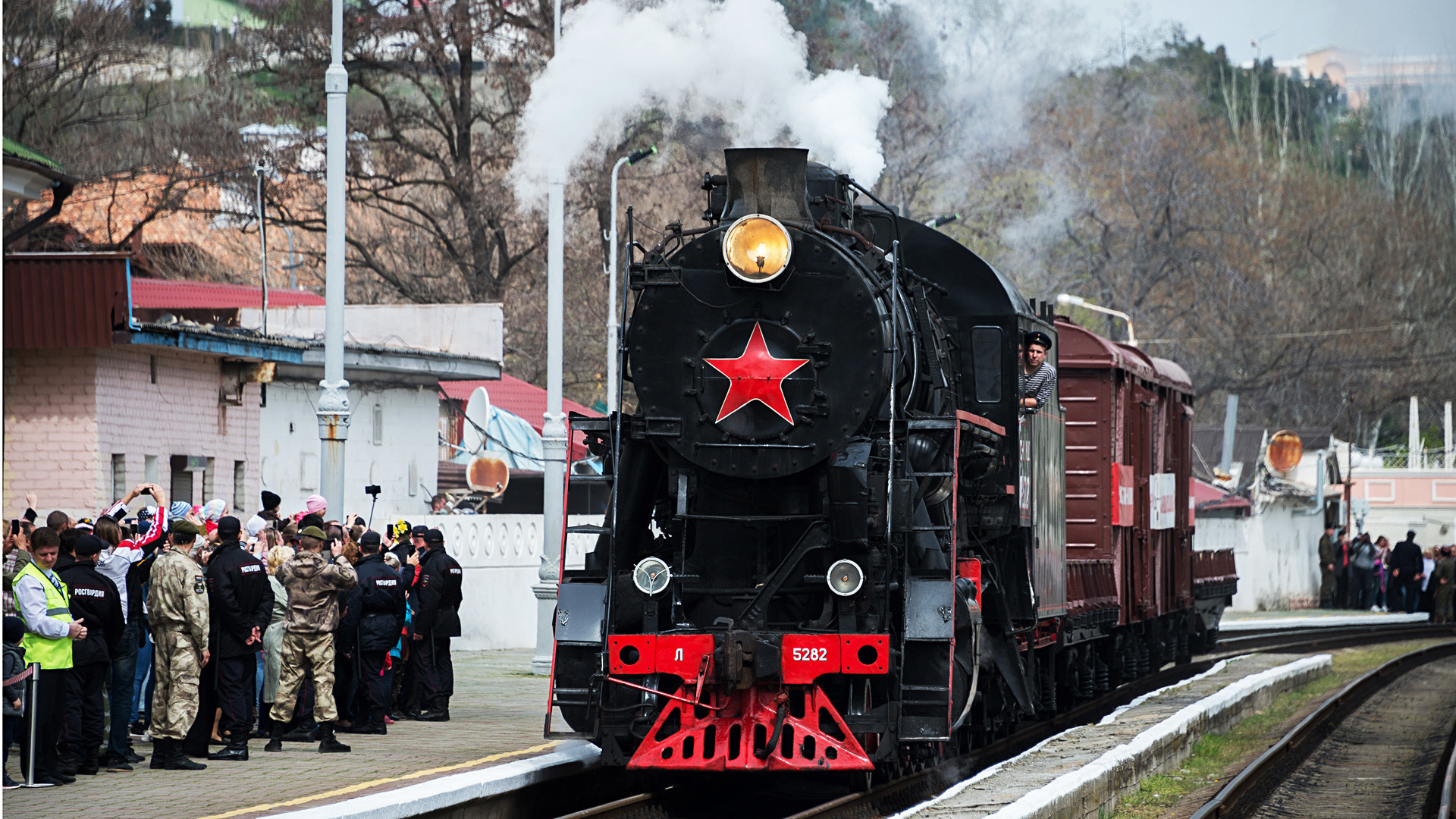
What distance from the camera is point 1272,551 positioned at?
136ft

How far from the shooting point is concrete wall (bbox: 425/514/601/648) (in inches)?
866

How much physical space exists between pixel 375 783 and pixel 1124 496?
8.71 meters

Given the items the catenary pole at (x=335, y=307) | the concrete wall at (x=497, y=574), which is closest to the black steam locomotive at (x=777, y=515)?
the catenary pole at (x=335, y=307)

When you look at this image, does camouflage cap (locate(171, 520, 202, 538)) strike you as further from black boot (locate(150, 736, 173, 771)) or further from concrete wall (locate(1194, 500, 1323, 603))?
concrete wall (locate(1194, 500, 1323, 603))

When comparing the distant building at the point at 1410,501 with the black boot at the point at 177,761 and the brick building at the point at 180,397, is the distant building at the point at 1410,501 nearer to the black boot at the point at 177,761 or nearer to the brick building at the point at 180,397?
the brick building at the point at 180,397

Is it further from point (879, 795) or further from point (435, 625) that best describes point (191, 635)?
point (879, 795)

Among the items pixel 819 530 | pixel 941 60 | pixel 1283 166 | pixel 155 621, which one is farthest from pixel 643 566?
pixel 1283 166

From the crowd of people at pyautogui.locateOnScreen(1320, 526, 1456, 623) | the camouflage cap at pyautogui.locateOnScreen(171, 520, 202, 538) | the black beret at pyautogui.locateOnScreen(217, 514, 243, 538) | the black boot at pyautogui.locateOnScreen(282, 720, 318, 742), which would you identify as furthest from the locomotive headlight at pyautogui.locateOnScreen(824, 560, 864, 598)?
the crowd of people at pyautogui.locateOnScreen(1320, 526, 1456, 623)

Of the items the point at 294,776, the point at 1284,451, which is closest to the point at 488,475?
the point at 294,776

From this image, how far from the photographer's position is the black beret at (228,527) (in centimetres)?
1080

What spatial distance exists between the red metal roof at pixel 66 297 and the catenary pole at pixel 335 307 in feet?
9.29

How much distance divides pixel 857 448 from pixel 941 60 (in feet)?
96.2

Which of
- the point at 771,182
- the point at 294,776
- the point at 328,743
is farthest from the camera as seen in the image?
the point at 328,743

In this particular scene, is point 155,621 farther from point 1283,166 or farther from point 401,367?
point 1283,166
